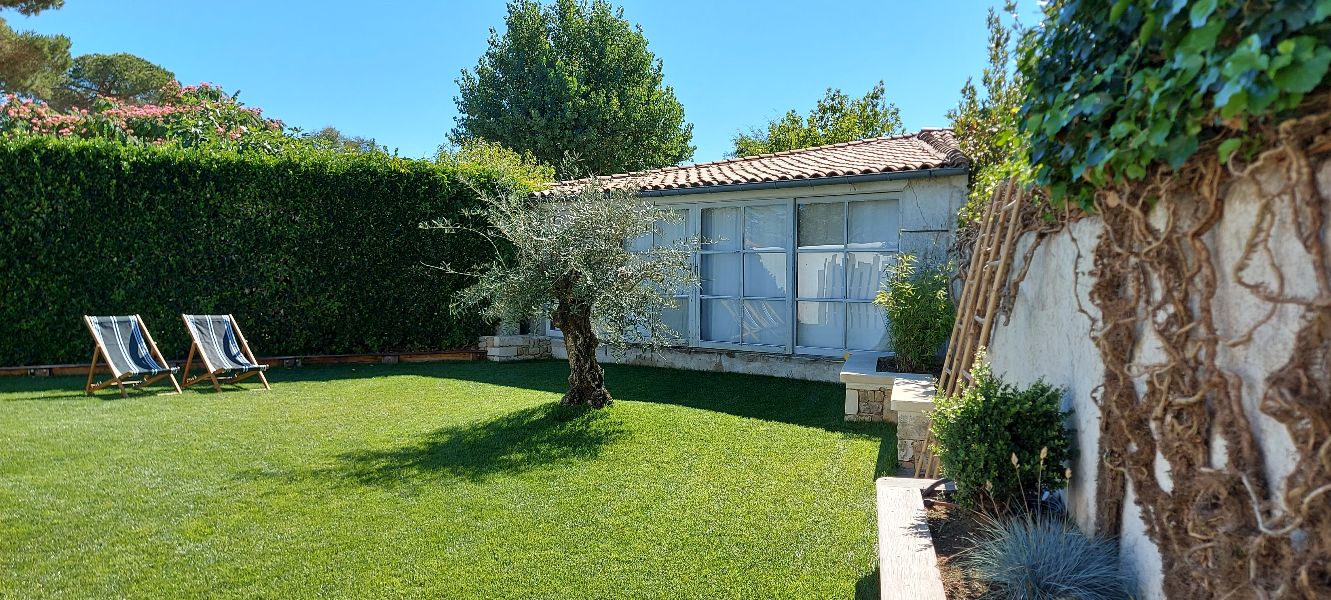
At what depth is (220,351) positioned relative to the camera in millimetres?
9695

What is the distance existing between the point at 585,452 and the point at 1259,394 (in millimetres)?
4811

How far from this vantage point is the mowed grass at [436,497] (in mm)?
3744

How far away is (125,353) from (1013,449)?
9.89 metres

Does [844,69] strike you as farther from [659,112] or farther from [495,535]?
[495,535]

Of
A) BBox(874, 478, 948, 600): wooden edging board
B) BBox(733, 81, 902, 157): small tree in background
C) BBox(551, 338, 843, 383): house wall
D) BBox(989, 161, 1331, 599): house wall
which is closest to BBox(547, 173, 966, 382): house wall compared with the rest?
BBox(551, 338, 843, 383): house wall

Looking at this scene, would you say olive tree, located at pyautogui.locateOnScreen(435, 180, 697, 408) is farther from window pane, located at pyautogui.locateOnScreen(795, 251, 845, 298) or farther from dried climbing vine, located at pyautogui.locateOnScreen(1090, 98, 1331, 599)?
dried climbing vine, located at pyautogui.locateOnScreen(1090, 98, 1331, 599)

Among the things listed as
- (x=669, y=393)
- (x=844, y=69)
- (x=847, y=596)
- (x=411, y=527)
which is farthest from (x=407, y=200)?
(x=844, y=69)

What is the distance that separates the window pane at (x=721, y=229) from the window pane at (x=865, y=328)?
77.1 inches

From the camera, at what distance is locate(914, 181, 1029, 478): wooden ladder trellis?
409 centimetres

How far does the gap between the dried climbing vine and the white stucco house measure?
20.1 ft

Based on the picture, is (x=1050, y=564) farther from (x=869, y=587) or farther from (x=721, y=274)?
(x=721, y=274)

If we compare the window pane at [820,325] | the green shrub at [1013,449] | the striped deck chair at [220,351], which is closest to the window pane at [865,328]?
the window pane at [820,325]

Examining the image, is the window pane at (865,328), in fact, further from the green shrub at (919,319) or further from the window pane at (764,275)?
the green shrub at (919,319)

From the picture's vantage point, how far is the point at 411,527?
4434mm
